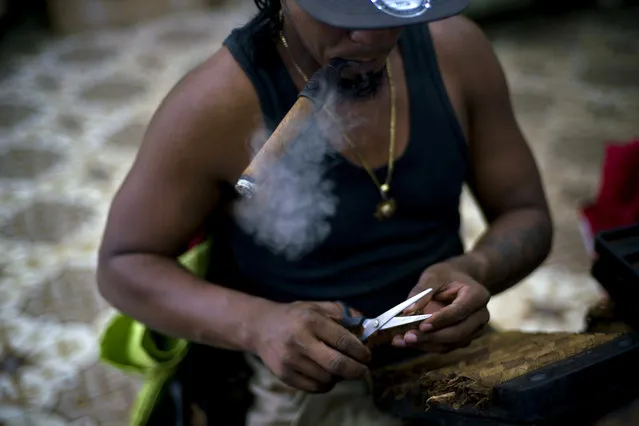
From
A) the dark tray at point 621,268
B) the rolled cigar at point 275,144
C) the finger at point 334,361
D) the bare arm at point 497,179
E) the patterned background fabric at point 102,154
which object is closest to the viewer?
the rolled cigar at point 275,144

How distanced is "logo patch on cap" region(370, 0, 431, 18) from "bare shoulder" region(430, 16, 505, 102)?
45 cm

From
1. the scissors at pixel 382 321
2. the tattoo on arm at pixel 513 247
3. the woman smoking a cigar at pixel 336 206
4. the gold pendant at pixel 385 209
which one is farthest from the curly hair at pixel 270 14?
the tattoo on arm at pixel 513 247

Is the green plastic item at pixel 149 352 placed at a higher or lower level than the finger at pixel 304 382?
lower

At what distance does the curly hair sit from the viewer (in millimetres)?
1189

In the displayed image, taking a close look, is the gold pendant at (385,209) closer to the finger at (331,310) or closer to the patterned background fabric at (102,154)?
the finger at (331,310)

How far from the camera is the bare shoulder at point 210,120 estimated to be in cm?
128

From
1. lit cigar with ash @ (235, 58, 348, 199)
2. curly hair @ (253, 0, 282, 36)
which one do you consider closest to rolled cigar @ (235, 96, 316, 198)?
lit cigar with ash @ (235, 58, 348, 199)

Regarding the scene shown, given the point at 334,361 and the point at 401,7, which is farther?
the point at 334,361

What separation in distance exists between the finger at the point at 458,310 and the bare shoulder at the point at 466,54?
48cm

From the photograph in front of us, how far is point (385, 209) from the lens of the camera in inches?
54.9

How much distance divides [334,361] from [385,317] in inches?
4.3

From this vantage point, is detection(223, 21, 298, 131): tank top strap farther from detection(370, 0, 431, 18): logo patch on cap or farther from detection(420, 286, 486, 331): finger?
detection(420, 286, 486, 331): finger

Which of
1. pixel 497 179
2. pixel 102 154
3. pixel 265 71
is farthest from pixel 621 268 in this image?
pixel 102 154

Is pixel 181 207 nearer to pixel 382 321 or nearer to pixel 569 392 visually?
pixel 382 321
